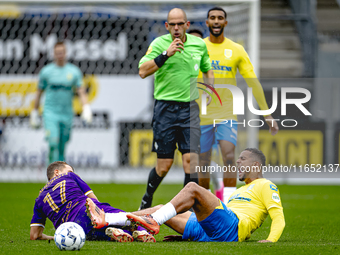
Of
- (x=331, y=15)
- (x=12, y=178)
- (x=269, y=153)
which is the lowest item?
(x=12, y=178)

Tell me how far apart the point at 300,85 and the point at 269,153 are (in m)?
3.05

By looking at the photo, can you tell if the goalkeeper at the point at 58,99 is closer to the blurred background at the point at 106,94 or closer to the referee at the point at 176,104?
the blurred background at the point at 106,94

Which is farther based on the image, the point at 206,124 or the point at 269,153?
the point at 269,153

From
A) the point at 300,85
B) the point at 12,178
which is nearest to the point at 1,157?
the point at 12,178

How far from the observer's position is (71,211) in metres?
4.03

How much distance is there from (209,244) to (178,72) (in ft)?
7.20

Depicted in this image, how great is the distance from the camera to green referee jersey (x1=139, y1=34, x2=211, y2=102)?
562 centimetres

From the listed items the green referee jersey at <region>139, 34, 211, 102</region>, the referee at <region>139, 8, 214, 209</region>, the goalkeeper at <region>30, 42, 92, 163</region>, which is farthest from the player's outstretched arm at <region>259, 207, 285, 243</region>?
the goalkeeper at <region>30, 42, 92, 163</region>

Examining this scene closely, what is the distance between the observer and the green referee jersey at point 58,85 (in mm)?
8703

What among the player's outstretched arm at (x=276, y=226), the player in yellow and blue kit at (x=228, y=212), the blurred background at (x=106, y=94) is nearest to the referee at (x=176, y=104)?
the player in yellow and blue kit at (x=228, y=212)

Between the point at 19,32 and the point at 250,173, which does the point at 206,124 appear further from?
the point at 19,32

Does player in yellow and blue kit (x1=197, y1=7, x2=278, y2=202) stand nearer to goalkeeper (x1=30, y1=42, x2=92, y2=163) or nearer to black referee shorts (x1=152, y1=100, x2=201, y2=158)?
black referee shorts (x1=152, y1=100, x2=201, y2=158)

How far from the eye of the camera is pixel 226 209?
157 inches

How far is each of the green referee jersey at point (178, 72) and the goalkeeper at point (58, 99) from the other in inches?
125
